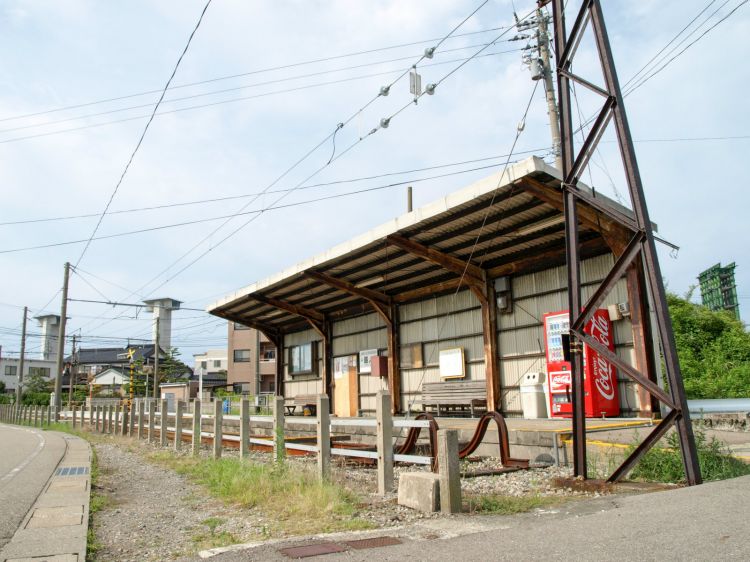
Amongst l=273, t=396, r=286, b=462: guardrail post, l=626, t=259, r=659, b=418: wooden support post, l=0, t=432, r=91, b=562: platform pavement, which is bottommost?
l=0, t=432, r=91, b=562: platform pavement

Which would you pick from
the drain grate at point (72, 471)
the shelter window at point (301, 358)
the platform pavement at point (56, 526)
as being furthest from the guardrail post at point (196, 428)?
the shelter window at point (301, 358)

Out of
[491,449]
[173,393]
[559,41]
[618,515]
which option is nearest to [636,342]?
[491,449]

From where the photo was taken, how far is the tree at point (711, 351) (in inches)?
746

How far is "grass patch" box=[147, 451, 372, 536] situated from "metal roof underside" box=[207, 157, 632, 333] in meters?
6.53

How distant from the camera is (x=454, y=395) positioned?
660 inches

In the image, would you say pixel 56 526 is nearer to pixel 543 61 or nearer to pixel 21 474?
pixel 21 474

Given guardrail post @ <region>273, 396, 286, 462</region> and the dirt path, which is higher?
guardrail post @ <region>273, 396, 286, 462</region>

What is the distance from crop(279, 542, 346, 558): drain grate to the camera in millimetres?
4355

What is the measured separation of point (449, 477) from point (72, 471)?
791cm

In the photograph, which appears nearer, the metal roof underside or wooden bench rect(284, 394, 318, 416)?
the metal roof underside

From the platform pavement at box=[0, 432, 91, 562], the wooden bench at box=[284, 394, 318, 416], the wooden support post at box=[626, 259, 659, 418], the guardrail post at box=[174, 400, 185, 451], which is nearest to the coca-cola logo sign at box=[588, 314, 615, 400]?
the wooden support post at box=[626, 259, 659, 418]

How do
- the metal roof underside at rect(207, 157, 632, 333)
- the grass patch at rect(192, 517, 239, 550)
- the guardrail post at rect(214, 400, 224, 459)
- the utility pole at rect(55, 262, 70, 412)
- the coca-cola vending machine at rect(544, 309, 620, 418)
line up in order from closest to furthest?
the grass patch at rect(192, 517, 239, 550) < the guardrail post at rect(214, 400, 224, 459) < the metal roof underside at rect(207, 157, 632, 333) < the coca-cola vending machine at rect(544, 309, 620, 418) < the utility pole at rect(55, 262, 70, 412)

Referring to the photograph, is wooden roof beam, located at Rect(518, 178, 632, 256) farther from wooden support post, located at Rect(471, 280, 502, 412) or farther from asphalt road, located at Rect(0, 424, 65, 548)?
asphalt road, located at Rect(0, 424, 65, 548)

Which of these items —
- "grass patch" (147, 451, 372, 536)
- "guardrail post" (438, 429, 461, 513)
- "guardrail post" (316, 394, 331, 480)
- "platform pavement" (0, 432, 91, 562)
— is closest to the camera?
"platform pavement" (0, 432, 91, 562)
